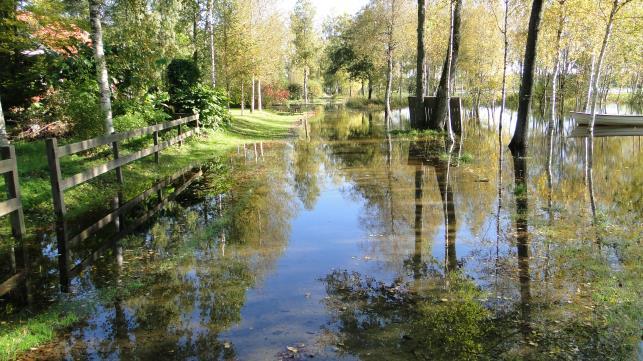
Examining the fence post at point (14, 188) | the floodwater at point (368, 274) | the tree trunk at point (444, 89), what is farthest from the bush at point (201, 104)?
the fence post at point (14, 188)

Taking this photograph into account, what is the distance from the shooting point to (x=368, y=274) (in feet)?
19.7

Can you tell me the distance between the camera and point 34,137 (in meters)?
14.2

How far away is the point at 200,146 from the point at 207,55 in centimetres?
1607

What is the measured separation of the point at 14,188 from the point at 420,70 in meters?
18.2

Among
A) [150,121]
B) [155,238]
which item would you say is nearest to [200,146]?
[150,121]

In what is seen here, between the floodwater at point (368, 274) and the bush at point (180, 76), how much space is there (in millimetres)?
9472

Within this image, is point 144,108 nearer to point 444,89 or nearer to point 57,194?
point 57,194

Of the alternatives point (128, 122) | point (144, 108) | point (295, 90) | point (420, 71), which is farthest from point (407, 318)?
point (295, 90)

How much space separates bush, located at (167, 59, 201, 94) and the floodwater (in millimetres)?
9472

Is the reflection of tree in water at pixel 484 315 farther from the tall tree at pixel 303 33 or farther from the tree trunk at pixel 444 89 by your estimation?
the tall tree at pixel 303 33

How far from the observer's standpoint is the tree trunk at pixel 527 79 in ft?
48.5

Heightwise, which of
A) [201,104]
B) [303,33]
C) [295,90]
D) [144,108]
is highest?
[303,33]

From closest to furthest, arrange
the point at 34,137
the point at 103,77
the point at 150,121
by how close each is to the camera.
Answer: the point at 103,77 < the point at 34,137 < the point at 150,121

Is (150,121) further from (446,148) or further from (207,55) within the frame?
(207,55)
